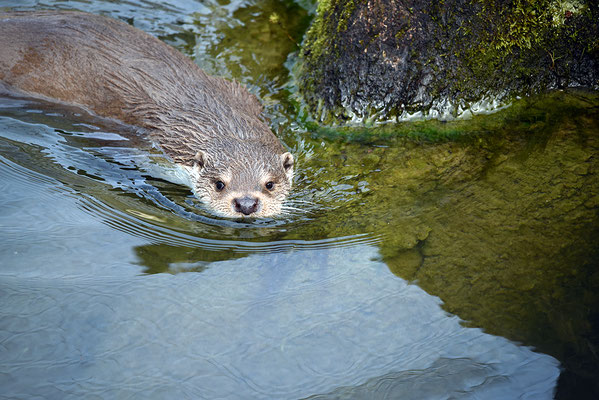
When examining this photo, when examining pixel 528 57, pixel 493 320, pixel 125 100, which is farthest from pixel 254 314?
pixel 528 57

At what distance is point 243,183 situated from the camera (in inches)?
145

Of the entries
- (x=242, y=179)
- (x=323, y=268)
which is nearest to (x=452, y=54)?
(x=242, y=179)

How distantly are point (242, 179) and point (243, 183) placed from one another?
0.10 feet

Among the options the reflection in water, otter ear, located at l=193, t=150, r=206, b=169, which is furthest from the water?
otter ear, located at l=193, t=150, r=206, b=169

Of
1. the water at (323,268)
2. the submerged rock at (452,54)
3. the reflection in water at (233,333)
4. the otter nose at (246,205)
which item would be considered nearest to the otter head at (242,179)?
the otter nose at (246,205)

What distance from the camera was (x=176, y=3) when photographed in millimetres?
5797

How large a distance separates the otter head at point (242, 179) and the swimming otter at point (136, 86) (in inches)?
0.4

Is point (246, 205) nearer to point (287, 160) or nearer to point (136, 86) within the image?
point (287, 160)

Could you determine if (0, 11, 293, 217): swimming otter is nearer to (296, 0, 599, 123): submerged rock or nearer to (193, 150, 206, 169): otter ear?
(193, 150, 206, 169): otter ear

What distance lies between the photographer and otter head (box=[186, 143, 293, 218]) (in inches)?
141

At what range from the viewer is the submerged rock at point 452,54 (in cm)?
415

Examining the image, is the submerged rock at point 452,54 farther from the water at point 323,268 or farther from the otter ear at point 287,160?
the otter ear at point 287,160

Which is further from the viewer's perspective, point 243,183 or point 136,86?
point 136,86

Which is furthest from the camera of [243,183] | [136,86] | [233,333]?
[136,86]
